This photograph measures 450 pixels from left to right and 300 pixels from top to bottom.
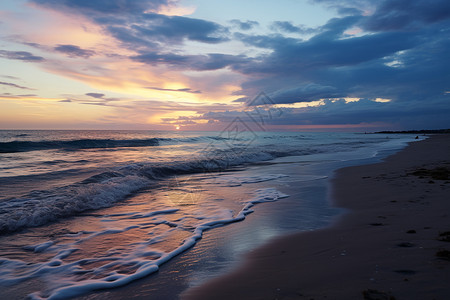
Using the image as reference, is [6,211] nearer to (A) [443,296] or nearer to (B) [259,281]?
(B) [259,281]

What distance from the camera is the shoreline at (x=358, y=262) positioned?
7.36 ft

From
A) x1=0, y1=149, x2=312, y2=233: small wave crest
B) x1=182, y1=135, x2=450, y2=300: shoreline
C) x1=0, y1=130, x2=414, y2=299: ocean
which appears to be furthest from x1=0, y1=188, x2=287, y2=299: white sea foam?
x1=0, y1=149, x2=312, y2=233: small wave crest

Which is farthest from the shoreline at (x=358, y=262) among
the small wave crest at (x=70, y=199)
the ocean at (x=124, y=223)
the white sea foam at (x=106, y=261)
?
the small wave crest at (x=70, y=199)

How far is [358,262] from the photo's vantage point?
2781 mm

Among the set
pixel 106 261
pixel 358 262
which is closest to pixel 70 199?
pixel 106 261

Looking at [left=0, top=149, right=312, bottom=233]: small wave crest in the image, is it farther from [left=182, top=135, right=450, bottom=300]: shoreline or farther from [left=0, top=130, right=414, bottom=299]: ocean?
[left=182, top=135, right=450, bottom=300]: shoreline

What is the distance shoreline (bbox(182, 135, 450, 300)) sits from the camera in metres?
2.24

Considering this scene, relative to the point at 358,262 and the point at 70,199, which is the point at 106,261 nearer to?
the point at 358,262

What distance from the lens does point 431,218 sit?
3.98 meters

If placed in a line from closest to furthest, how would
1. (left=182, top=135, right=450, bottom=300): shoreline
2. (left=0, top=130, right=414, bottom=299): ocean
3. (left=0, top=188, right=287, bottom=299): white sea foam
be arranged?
(left=182, top=135, right=450, bottom=300): shoreline, (left=0, top=188, right=287, bottom=299): white sea foam, (left=0, top=130, right=414, bottom=299): ocean

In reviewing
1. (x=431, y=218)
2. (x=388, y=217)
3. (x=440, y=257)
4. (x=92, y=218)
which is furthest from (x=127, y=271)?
(x=431, y=218)

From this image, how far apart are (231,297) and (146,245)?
1.98 m

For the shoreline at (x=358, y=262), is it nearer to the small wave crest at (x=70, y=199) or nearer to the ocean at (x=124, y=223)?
the ocean at (x=124, y=223)

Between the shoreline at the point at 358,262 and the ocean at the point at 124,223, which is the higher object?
the shoreline at the point at 358,262
